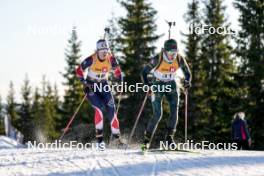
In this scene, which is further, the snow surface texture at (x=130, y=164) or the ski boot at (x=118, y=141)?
the ski boot at (x=118, y=141)

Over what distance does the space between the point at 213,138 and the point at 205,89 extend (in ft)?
16.7

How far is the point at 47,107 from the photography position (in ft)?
194

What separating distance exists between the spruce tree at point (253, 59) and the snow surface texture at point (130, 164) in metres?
16.1

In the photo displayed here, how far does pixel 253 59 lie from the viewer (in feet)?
91.6

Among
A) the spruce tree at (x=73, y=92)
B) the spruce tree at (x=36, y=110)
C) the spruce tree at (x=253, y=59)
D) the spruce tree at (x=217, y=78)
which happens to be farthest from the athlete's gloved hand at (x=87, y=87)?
the spruce tree at (x=36, y=110)

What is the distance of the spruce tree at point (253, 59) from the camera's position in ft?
87.9

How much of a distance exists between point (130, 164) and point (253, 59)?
1975 cm

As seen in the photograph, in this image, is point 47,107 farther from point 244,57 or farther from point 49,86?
point 244,57

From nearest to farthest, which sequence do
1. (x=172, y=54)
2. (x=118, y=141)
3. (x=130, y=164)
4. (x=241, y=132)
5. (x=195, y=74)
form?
(x=130, y=164) → (x=172, y=54) → (x=118, y=141) → (x=241, y=132) → (x=195, y=74)

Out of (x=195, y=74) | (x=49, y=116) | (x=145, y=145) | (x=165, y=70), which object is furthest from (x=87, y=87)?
(x=49, y=116)

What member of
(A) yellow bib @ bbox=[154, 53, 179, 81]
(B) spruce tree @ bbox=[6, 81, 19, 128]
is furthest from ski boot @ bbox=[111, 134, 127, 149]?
(B) spruce tree @ bbox=[6, 81, 19, 128]

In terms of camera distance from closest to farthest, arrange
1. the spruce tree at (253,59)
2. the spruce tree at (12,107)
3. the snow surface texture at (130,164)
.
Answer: the snow surface texture at (130,164)
the spruce tree at (253,59)
the spruce tree at (12,107)

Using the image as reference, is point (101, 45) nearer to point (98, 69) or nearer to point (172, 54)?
point (98, 69)

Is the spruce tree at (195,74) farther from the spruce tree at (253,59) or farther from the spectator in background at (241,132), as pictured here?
the spectator in background at (241,132)
